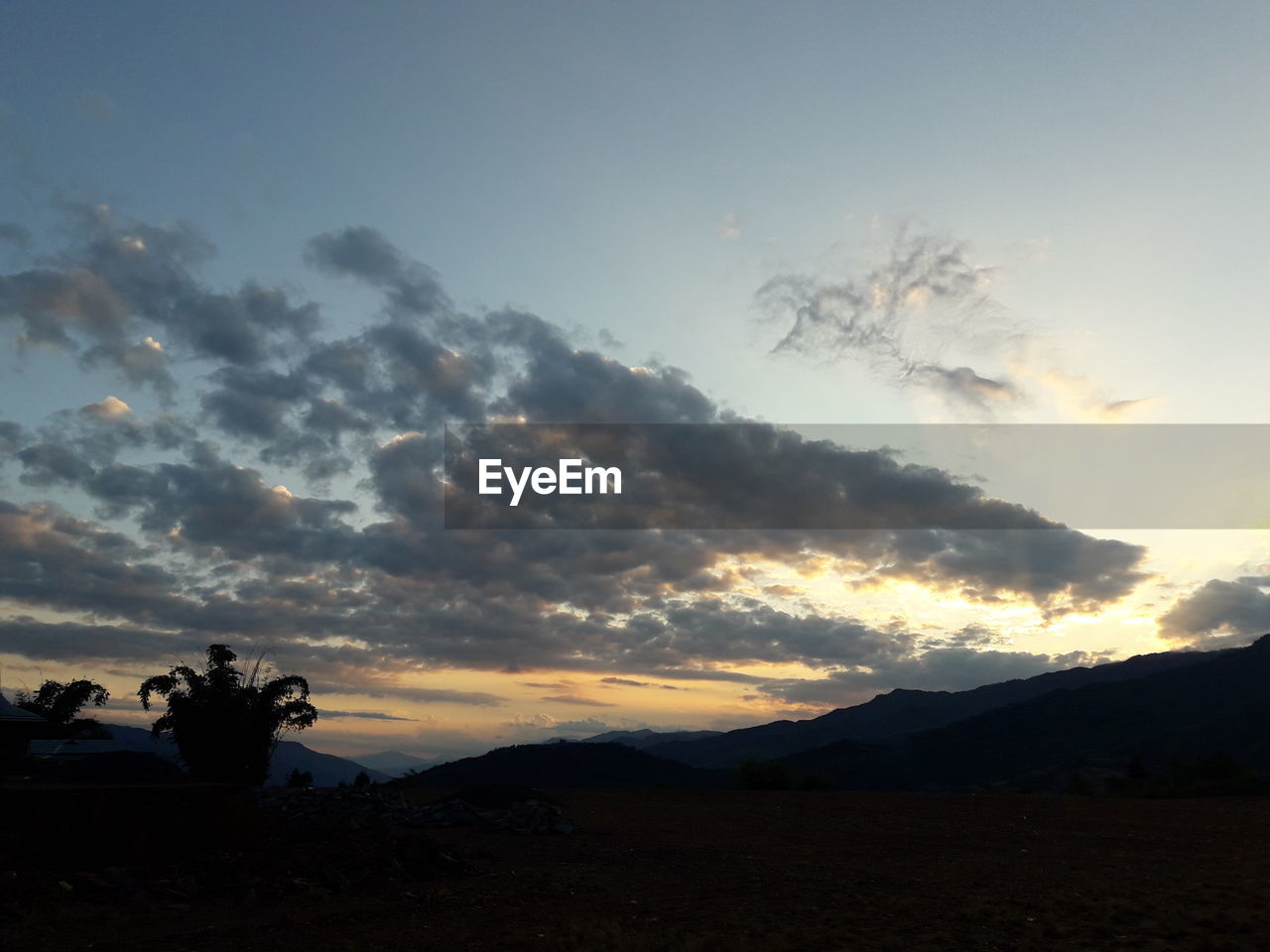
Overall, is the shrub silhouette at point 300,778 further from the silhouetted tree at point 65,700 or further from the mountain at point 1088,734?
the mountain at point 1088,734

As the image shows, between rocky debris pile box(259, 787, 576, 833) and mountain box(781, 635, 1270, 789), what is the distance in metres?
75.4

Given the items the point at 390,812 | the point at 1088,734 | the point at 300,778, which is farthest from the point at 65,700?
the point at 1088,734

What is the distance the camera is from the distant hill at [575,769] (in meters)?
91.1

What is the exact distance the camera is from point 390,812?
84.2 feet

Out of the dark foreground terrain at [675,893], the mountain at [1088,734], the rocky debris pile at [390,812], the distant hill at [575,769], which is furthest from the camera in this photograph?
the mountain at [1088,734]

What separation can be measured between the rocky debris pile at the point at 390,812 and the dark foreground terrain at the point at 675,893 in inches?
36.1

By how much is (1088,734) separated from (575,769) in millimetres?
70717

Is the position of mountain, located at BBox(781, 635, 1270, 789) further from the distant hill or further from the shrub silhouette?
the shrub silhouette

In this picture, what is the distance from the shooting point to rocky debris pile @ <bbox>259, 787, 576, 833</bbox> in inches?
924

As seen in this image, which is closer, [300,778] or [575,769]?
[300,778]

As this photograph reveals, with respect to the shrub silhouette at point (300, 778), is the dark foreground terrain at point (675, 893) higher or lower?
higher

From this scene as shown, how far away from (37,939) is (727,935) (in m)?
9.19

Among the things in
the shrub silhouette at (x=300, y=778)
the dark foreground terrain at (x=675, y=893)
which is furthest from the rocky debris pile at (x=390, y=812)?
the shrub silhouette at (x=300, y=778)

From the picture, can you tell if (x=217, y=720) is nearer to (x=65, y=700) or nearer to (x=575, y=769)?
(x=65, y=700)
